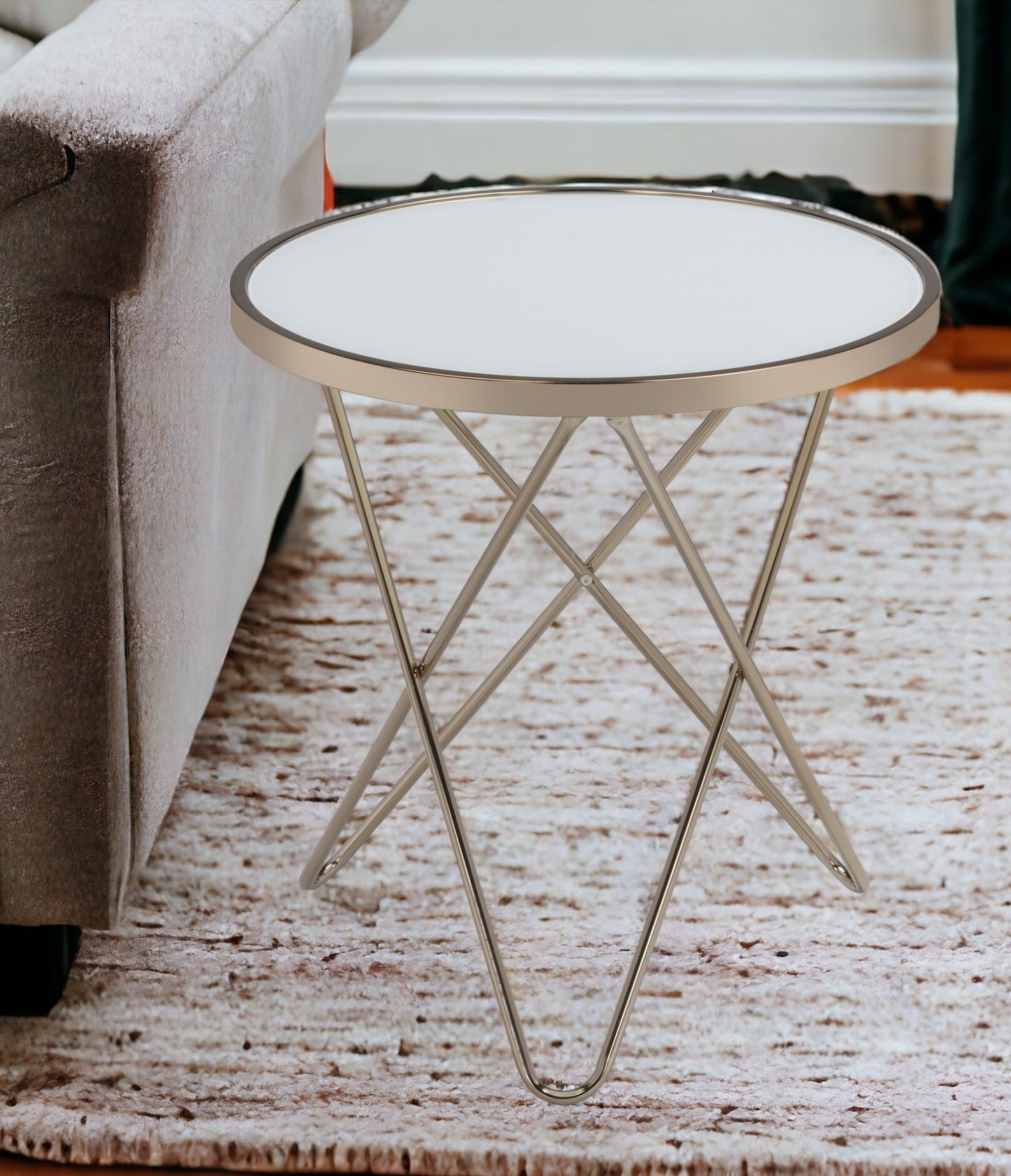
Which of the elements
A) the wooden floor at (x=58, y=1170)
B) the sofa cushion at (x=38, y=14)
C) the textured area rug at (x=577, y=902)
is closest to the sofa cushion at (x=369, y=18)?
the sofa cushion at (x=38, y=14)

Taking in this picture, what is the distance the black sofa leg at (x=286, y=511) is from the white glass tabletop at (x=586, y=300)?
0.65 metres

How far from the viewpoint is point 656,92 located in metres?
2.51

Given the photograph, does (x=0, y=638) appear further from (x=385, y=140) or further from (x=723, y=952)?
(x=385, y=140)

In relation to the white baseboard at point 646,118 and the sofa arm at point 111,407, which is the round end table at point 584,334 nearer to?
the sofa arm at point 111,407

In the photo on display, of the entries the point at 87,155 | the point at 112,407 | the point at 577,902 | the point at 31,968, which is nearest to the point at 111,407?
the point at 112,407

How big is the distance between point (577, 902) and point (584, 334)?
50cm

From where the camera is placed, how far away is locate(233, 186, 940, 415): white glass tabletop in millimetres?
767

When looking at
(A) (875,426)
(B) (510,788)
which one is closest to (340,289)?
(B) (510,788)

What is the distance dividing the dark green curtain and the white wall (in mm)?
189

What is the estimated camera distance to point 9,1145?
92 cm

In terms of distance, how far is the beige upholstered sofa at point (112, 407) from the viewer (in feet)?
2.63

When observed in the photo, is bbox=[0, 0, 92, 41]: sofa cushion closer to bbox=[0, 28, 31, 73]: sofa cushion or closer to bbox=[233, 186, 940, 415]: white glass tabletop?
bbox=[0, 28, 31, 73]: sofa cushion

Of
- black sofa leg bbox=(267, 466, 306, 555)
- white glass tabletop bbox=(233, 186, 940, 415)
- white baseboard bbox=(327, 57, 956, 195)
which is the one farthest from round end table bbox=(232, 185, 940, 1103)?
white baseboard bbox=(327, 57, 956, 195)

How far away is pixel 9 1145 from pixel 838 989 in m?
0.59
